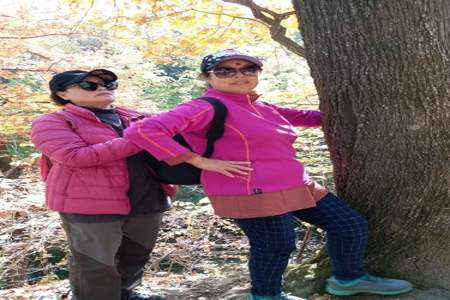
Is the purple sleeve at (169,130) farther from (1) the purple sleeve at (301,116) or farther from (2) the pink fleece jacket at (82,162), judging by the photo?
(1) the purple sleeve at (301,116)

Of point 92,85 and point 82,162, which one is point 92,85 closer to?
point 92,85

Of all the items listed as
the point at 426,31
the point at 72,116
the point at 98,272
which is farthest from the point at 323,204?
the point at 72,116

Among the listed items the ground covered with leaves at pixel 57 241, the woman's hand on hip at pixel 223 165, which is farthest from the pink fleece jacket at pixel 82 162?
the ground covered with leaves at pixel 57 241

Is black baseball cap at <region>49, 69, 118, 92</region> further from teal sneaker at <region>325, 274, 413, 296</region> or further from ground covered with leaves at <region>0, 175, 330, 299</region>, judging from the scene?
ground covered with leaves at <region>0, 175, 330, 299</region>

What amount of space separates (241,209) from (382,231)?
2.67 ft

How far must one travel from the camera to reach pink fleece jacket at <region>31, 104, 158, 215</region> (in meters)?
2.33

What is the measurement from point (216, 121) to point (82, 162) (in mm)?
669

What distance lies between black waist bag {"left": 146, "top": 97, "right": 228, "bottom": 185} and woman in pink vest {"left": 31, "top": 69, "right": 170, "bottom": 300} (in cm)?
10

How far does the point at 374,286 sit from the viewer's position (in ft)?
7.78

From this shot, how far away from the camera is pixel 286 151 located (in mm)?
2324

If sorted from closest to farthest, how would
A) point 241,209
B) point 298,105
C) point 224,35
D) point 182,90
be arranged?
point 241,209, point 224,35, point 298,105, point 182,90

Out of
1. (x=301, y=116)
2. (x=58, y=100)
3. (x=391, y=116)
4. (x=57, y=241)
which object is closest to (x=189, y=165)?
(x=301, y=116)

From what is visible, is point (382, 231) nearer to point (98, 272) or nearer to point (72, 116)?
point (98, 272)

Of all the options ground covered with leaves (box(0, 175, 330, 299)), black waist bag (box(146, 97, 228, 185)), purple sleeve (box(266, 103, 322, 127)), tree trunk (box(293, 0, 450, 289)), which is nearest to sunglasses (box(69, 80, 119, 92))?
black waist bag (box(146, 97, 228, 185))
